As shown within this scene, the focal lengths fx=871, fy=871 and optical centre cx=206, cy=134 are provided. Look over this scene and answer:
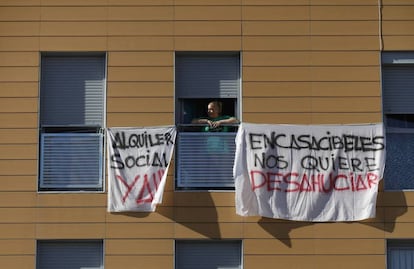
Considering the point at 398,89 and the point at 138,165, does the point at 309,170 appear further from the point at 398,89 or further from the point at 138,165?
the point at 138,165

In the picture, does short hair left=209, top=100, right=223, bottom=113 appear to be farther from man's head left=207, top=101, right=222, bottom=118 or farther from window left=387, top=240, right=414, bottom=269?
window left=387, top=240, right=414, bottom=269

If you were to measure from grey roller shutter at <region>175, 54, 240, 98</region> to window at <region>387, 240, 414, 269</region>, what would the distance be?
3.52 m

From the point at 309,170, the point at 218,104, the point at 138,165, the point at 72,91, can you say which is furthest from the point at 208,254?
the point at 72,91

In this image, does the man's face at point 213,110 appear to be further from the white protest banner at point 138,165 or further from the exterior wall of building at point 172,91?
the white protest banner at point 138,165

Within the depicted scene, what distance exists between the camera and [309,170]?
13.7 metres

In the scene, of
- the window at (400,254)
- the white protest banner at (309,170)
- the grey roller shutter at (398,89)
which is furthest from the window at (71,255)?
the grey roller shutter at (398,89)

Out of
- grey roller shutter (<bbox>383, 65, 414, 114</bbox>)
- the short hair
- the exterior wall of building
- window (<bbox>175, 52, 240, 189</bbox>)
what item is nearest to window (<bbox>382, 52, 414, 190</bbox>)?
grey roller shutter (<bbox>383, 65, 414, 114</bbox>)

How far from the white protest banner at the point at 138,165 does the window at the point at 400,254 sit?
3725mm

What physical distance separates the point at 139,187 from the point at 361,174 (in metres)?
3.49

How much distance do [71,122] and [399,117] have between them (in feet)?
17.5

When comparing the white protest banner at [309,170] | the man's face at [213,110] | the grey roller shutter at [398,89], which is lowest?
the white protest banner at [309,170]

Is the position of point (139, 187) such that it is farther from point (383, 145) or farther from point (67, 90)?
point (383, 145)

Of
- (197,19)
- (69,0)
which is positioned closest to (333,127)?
(197,19)

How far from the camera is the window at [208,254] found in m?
13.7
